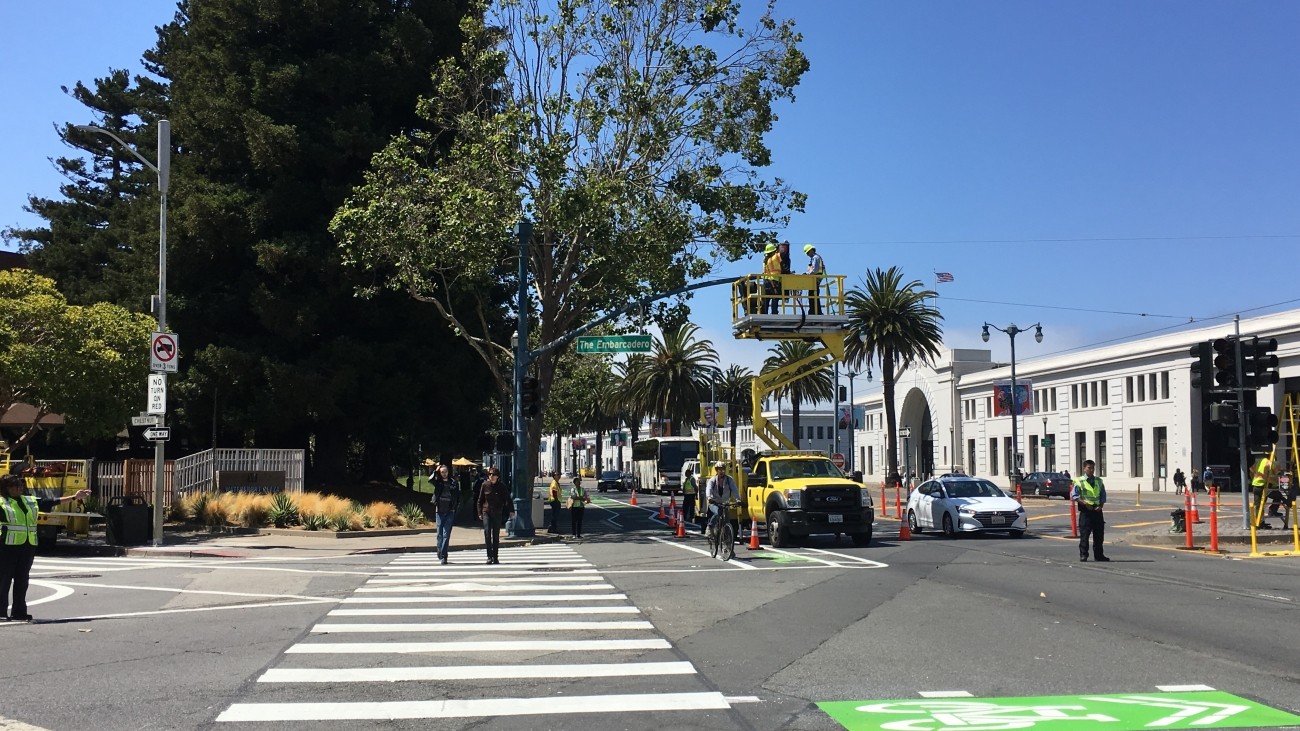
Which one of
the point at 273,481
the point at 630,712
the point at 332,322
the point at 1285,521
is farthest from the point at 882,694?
the point at 332,322

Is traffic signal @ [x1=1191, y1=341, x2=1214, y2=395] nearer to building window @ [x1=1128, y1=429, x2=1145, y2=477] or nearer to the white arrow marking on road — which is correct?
the white arrow marking on road

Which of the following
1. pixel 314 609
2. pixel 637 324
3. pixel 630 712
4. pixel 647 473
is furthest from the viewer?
pixel 647 473

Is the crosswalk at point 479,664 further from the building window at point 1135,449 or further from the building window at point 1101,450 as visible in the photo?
the building window at point 1101,450

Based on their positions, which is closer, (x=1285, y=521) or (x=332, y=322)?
(x=1285, y=521)

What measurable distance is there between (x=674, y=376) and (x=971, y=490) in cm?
4450

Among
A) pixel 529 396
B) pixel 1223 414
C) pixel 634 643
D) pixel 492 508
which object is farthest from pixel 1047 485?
pixel 634 643

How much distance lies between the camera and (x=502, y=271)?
120ft

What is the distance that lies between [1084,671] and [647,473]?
63935 mm

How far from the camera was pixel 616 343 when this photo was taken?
95.0ft

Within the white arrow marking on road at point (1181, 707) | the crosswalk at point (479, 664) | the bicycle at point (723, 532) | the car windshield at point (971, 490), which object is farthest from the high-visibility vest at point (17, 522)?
the car windshield at point (971, 490)

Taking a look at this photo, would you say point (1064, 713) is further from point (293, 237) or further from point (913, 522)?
point (293, 237)

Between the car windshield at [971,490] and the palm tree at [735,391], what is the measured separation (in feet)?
170

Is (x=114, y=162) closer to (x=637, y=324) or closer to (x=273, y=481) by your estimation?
(x=273, y=481)

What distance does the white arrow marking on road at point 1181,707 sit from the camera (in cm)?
749
